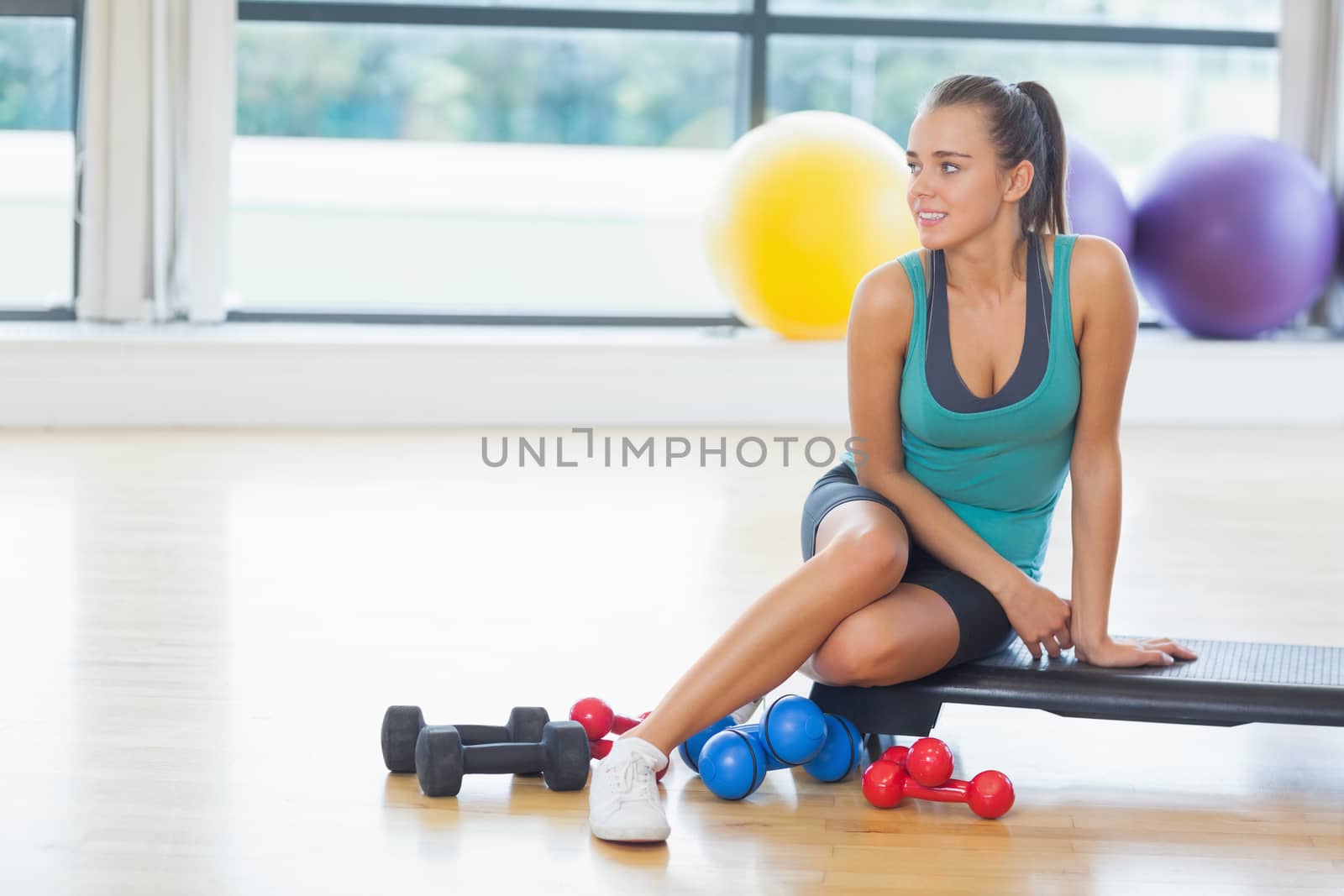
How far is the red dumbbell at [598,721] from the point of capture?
6.02 feet

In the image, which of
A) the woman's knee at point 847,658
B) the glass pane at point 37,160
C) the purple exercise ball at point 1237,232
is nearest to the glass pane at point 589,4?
the glass pane at point 37,160

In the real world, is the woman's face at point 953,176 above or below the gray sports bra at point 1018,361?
above

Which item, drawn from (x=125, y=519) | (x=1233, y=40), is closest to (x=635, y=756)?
(x=125, y=519)

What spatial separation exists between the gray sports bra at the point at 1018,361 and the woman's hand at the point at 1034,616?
8.7 inches

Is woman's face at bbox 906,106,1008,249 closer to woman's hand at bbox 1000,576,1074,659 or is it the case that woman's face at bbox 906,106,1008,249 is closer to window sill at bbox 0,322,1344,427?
woman's hand at bbox 1000,576,1074,659

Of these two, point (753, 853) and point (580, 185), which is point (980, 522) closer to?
point (753, 853)

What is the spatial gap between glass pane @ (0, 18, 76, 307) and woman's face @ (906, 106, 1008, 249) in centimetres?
360

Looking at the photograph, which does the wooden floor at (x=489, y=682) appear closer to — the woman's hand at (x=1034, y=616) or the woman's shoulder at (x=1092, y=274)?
the woman's hand at (x=1034, y=616)

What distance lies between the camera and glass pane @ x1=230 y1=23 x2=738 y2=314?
5.13m

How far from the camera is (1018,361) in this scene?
1.78 m

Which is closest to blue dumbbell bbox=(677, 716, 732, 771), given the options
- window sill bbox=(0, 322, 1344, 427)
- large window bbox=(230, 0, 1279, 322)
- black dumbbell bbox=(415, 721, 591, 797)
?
black dumbbell bbox=(415, 721, 591, 797)

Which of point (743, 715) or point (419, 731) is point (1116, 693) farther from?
point (419, 731)

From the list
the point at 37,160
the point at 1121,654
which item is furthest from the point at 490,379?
the point at 1121,654

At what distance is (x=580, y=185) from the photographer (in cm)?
A: 583
